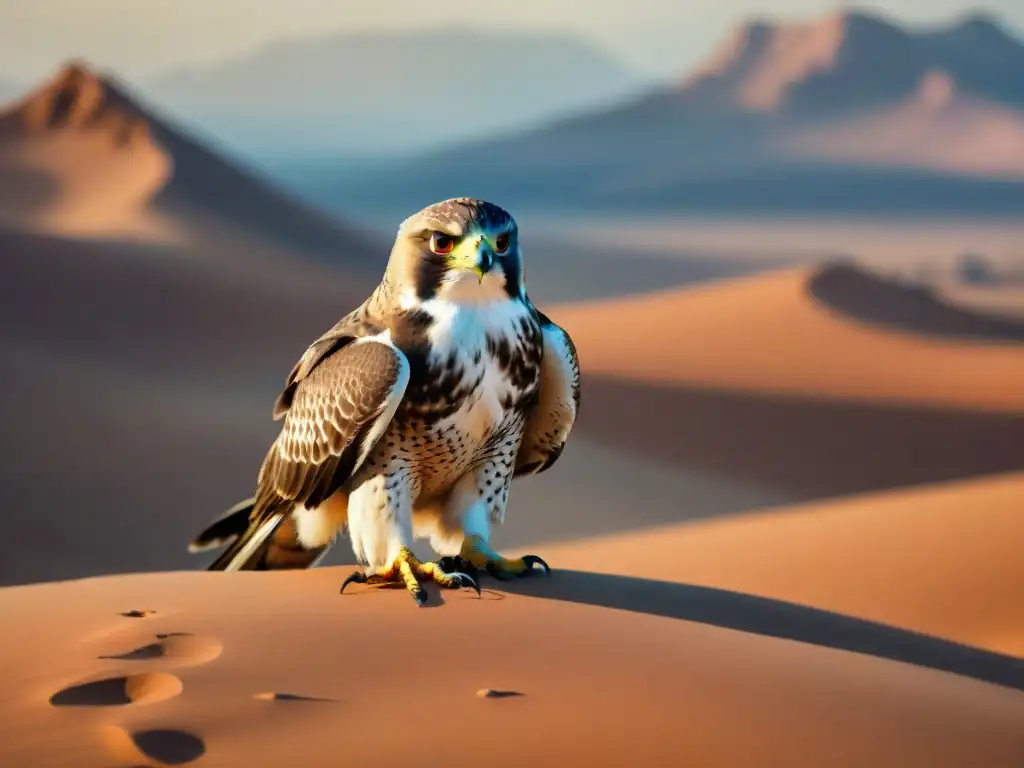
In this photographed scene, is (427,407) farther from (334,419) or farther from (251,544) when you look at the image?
(251,544)

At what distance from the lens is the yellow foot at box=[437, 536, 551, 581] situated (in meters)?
3.65

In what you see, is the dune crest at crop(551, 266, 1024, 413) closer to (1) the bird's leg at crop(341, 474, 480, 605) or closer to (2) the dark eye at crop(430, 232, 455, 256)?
(1) the bird's leg at crop(341, 474, 480, 605)

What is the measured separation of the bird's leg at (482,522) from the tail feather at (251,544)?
50cm

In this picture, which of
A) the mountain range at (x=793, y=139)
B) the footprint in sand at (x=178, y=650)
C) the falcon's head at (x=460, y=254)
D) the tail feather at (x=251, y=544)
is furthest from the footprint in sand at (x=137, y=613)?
the mountain range at (x=793, y=139)

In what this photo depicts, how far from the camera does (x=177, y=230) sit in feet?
61.6

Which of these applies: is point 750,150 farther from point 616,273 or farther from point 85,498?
point 85,498

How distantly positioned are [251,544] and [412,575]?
2.37 feet

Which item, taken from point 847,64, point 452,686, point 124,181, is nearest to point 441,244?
point 452,686

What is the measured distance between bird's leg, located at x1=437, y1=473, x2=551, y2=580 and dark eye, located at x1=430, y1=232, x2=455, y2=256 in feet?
2.19

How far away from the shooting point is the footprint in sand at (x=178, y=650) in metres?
2.93

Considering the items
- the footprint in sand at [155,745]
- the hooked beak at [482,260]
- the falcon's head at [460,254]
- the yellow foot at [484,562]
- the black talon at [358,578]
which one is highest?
the falcon's head at [460,254]

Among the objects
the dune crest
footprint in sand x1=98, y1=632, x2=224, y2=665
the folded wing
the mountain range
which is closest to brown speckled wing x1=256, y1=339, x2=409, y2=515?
the folded wing

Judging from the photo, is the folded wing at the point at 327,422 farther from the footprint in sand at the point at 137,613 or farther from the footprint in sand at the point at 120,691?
the footprint in sand at the point at 120,691

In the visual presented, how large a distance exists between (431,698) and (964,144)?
58486 millimetres
